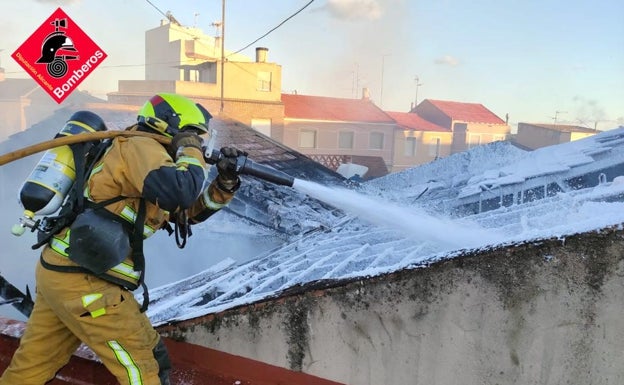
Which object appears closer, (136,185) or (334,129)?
(136,185)

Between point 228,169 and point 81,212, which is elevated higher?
point 228,169

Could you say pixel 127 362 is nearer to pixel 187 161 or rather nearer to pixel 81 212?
pixel 81 212

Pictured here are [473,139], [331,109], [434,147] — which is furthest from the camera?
[473,139]

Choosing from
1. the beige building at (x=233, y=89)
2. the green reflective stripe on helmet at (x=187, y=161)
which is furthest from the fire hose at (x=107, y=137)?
the beige building at (x=233, y=89)

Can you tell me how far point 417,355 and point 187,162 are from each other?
135cm

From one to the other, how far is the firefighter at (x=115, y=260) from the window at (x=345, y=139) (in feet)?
83.5

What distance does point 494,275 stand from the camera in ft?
6.08

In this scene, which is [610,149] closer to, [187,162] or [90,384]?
[187,162]

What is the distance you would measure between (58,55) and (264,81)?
51.1ft

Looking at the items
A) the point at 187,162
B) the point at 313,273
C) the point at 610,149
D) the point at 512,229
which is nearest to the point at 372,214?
the point at 313,273

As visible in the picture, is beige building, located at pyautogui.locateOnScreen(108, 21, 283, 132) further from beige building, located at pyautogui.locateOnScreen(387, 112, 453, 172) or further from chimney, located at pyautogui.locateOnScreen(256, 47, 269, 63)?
beige building, located at pyautogui.locateOnScreen(387, 112, 453, 172)

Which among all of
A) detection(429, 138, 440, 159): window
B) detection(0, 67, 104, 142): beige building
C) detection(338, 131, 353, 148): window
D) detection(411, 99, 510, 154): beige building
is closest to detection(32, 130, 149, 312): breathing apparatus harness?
detection(0, 67, 104, 142): beige building

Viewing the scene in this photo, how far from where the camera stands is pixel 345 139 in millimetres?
27234

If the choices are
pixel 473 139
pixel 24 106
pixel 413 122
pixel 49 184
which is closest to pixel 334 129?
pixel 413 122
